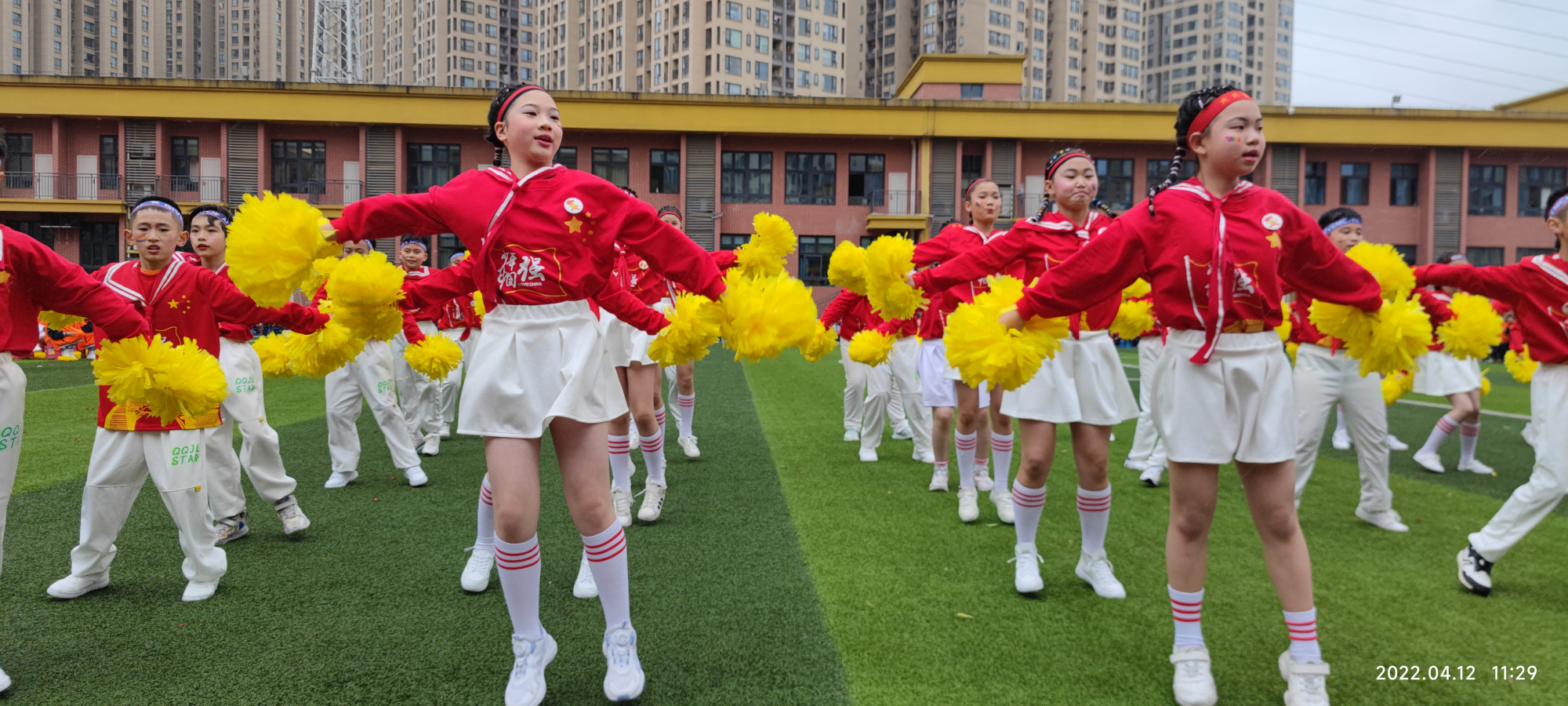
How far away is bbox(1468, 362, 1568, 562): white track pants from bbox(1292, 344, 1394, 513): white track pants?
4.68 feet

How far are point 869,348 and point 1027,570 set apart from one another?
179cm

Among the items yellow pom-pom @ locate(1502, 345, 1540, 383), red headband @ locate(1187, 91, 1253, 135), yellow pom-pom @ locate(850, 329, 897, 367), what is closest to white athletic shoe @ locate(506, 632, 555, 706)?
yellow pom-pom @ locate(850, 329, 897, 367)

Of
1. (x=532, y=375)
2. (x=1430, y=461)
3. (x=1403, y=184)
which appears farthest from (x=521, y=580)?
(x=1403, y=184)

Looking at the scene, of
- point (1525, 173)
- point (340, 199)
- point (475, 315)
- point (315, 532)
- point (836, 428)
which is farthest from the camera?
point (1525, 173)

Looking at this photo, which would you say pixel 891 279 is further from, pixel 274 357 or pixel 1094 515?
pixel 274 357

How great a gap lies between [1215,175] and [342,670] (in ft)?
12.7

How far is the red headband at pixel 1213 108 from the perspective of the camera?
3102 millimetres

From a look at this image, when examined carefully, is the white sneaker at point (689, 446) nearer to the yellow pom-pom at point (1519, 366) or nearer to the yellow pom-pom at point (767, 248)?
the yellow pom-pom at point (767, 248)

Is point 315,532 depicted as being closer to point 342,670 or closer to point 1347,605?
point 342,670

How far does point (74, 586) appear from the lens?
13.7 feet

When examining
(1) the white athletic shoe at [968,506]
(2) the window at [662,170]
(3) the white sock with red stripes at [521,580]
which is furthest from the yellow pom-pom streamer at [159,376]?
(2) the window at [662,170]

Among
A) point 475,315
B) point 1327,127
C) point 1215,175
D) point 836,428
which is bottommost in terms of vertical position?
point 836,428

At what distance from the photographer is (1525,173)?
123 ft

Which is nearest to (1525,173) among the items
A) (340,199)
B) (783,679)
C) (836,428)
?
(836,428)
